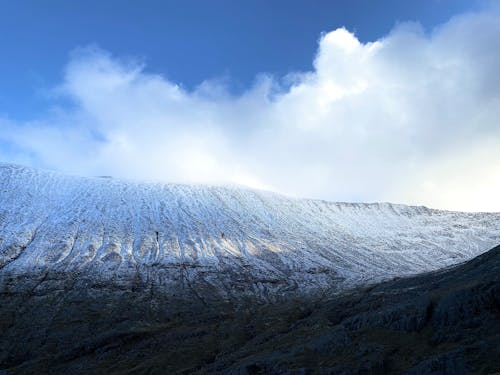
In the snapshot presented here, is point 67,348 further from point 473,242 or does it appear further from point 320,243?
point 473,242

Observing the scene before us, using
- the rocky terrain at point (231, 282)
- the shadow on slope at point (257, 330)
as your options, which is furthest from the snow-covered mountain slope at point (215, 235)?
the shadow on slope at point (257, 330)

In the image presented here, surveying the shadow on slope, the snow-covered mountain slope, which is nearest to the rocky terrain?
the shadow on slope

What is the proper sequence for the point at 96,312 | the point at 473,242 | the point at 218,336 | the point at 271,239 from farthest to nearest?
1. the point at 473,242
2. the point at 271,239
3. the point at 96,312
4. the point at 218,336

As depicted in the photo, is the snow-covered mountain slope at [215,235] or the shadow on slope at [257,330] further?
the snow-covered mountain slope at [215,235]

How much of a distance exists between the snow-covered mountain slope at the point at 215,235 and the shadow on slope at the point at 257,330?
851 centimetres

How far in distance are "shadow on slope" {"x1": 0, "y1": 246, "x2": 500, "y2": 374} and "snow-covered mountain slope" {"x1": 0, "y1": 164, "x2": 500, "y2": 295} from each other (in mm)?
8509

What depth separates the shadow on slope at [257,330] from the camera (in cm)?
2250

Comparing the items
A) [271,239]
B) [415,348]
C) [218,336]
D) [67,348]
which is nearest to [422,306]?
[415,348]

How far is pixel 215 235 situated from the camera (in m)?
86.0

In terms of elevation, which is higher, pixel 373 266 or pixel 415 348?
pixel 373 266

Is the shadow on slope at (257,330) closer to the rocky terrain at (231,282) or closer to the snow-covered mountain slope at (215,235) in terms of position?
the rocky terrain at (231,282)

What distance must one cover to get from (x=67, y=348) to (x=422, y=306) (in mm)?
32775

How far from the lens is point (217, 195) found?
115500 millimetres

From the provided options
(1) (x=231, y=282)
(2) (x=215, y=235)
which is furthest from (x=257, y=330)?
(2) (x=215, y=235)
